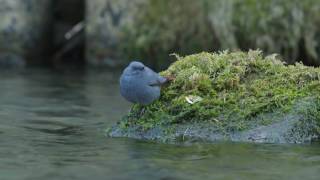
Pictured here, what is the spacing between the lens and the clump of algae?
21.9 ft

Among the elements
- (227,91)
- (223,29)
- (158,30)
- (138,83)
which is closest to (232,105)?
(227,91)

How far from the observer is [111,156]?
602cm

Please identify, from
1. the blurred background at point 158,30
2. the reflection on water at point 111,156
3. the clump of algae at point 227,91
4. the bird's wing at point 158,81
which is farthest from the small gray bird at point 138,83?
the blurred background at point 158,30

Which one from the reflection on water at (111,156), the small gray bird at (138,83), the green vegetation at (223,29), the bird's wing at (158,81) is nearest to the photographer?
the reflection on water at (111,156)

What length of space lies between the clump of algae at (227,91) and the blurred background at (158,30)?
7.06 meters

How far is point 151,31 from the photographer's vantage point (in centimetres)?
1518

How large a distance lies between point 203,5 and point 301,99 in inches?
323

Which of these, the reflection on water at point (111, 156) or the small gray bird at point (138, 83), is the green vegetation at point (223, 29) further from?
the small gray bird at point (138, 83)

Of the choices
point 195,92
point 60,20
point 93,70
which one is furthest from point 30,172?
point 60,20

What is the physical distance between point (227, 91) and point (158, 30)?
830cm

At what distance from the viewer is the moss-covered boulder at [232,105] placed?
6.57 metres

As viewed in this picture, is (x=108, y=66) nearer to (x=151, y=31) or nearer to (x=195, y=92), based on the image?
(x=151, y=31)

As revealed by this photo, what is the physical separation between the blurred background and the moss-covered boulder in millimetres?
7111

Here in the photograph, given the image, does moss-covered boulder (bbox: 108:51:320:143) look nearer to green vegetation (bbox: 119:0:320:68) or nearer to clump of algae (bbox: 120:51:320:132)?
clump of algae (bbox: 120:51:320:132)
